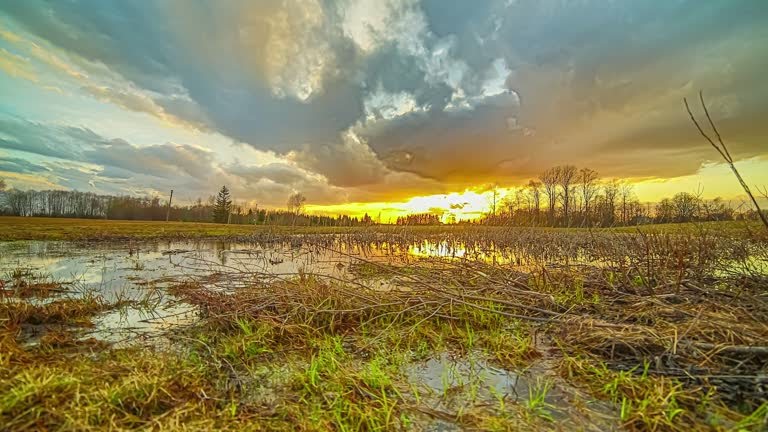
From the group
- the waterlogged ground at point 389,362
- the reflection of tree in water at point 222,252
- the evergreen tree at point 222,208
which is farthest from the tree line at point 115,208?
the waterlogged ground at point 389,362

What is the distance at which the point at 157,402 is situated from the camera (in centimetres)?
215

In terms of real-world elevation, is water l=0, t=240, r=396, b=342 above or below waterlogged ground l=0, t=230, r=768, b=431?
below

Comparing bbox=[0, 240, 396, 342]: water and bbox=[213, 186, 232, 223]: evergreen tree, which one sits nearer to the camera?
bbox=[0, 240, 396, 342]: water

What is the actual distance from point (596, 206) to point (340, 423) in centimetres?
937

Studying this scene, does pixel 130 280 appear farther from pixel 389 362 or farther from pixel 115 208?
pixel 115 208

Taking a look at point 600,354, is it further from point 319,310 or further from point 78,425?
point 78,425

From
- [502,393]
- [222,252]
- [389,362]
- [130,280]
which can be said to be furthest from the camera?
[222,252]

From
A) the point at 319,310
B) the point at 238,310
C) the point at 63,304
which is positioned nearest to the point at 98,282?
the point at 63,304

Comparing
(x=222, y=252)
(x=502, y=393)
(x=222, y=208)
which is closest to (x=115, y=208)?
(x=222, y=208)

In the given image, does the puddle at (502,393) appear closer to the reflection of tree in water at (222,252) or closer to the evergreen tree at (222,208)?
the reflection of tree in water at (222,252)

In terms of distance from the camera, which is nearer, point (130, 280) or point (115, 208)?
point (130, 280)

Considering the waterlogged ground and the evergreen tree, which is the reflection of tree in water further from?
the evergreen tree

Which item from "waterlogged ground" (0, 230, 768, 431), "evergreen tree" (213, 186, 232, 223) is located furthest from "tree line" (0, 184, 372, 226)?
"waterlogged ground" (0, 230, 768, 431)

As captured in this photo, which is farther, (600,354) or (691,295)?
(691,295)
